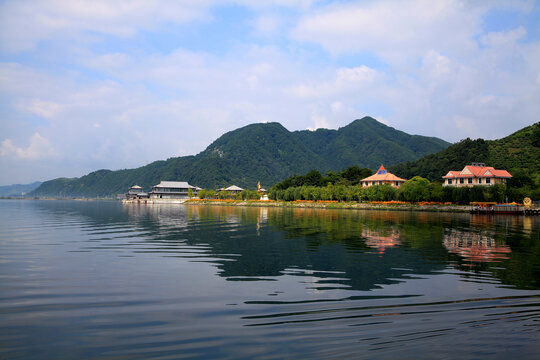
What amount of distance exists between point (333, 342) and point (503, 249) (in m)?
16.7

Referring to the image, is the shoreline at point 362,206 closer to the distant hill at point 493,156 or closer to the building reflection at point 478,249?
the distant hill at point 493,156

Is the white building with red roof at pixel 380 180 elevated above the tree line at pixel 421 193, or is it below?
above

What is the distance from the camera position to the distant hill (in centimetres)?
10319

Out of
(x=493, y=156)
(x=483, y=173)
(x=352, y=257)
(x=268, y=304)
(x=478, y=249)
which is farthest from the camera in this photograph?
(x=493, y=156)

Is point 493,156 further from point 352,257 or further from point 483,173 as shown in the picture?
point 352,257

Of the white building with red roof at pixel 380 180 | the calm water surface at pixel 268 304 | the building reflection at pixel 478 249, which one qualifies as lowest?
the building reflection at pixel 478 249

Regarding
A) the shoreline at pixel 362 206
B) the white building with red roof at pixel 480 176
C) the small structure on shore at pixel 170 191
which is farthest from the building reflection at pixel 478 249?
the small structure on shore at pixel 170 191

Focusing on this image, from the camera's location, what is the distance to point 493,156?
11256 cm

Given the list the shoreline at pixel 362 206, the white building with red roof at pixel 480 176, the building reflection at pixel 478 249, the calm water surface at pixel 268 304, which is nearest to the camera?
the calm water surface at pixel 268 304

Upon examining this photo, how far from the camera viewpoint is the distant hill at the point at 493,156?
339ft

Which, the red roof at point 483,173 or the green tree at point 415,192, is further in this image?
the red roof at point 483,173

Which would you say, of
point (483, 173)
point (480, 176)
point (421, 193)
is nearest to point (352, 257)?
point (421, 193)

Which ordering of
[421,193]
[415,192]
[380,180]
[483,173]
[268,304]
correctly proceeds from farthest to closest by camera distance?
[380,180] → [483,173] → [415,192] → [421,193] → [268,304]

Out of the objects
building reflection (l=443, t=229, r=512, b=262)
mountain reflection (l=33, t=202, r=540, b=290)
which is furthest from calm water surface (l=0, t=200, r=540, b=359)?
building reflection (l=443, t=229, r=512, b=262)
